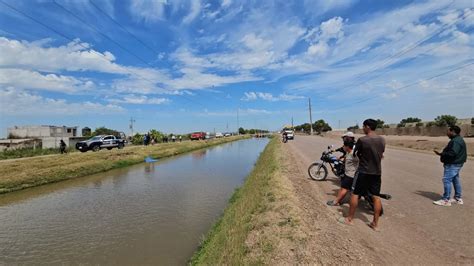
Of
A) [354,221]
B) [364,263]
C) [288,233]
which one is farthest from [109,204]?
[364,263]

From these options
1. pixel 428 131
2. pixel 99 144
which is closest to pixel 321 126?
pixel 428 131

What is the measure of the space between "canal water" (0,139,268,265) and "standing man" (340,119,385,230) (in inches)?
186

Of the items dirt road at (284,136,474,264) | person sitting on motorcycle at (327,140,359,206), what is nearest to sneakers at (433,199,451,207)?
dirt road at (284,136,474,264)

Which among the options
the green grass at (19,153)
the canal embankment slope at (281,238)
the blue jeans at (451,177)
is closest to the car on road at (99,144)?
the green grass at (19,153)

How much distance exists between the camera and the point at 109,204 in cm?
1304

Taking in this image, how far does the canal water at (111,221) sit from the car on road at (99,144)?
13878mm

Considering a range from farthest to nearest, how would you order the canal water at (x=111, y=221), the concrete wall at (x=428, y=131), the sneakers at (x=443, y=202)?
the concrete wall at (x=428, y=131) → the canal water at (x=111, y=221) → the sneakers at (x=443, y=202)

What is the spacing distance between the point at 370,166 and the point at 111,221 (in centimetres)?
923

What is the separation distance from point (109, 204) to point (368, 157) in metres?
11.7

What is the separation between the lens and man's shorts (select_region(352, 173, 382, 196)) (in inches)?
225

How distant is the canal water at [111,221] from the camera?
7712mm

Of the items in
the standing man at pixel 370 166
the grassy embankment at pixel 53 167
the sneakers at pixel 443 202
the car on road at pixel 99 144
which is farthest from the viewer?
the car on road at pixel 99 144

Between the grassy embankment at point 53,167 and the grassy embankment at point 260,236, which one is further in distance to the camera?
the grassy embankment at point 53,167

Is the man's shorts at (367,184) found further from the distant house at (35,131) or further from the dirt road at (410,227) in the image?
the distant house at (35,131)
